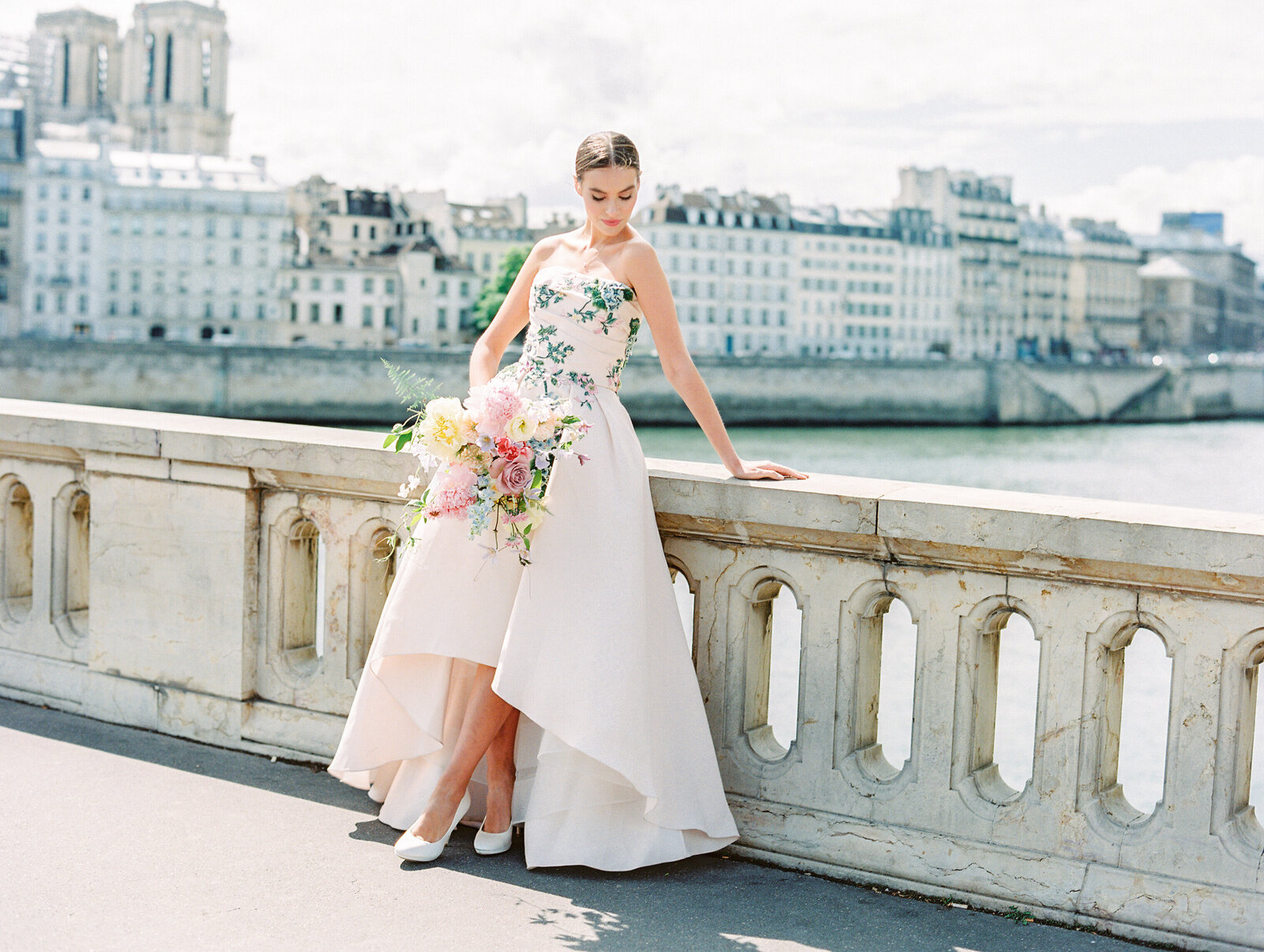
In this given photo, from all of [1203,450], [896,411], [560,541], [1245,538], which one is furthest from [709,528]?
[896,411]

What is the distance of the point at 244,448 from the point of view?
3410 mm

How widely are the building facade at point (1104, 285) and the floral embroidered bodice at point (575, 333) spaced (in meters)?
95.2

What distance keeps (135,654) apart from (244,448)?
2.23ft

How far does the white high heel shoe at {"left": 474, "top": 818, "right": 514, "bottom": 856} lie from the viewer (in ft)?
9.30

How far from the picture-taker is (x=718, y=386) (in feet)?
160

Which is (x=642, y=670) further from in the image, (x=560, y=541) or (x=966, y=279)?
(x=966, y=279)

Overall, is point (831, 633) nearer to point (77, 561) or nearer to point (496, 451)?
point (496, 451)

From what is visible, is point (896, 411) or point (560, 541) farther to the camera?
point (896, 411)

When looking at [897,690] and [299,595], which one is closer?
[299,595]

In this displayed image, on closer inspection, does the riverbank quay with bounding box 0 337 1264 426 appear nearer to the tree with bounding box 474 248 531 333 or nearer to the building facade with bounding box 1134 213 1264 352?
the tree with bounding box 474 248 531 333

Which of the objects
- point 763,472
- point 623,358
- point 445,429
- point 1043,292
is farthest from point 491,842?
point 1043,292

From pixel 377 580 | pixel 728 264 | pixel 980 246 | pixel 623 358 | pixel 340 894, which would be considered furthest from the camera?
pixel 980 246

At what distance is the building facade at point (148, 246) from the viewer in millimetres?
61844

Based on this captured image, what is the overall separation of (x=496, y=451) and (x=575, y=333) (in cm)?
36
